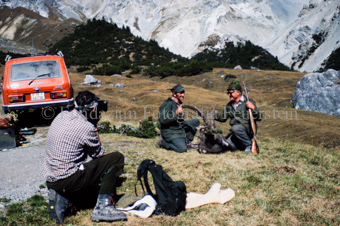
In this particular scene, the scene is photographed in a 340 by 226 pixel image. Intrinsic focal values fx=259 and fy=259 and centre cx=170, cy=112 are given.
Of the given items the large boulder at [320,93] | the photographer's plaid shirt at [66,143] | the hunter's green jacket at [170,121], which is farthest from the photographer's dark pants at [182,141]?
the large boulder at [320,93]

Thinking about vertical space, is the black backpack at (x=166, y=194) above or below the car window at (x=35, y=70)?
below

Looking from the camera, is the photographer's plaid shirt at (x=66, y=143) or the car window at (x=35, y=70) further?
the car window at (x=35, y=70)

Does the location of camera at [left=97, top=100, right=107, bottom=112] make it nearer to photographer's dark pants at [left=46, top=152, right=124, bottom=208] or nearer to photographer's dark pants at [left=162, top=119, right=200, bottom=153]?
photographer's dark pants at [left=46, top=152, right=124, bottom=208]

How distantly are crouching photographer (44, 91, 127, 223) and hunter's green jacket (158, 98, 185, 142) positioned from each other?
2876mm

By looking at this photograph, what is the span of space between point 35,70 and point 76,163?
6.93 m

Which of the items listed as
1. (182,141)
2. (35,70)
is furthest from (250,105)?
(35,70)

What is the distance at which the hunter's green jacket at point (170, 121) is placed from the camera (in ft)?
20.6

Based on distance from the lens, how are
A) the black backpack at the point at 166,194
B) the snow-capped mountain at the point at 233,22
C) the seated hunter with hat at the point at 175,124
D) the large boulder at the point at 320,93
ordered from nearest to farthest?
the black backpack at the point at 166,194, the seated hunter with hat at the point at 175,124, the large boulder at the point at 320,93, the snow-capped mountain at the point at 233,22

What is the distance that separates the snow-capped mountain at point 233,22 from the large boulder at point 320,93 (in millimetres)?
35396

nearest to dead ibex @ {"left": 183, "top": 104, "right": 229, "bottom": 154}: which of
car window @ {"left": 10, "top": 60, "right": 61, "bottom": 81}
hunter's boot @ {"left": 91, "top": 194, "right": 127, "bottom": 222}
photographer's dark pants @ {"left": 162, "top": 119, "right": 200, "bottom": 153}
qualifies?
photographer's dark pants @ {"left": 162, "top": 119, "right": 200, "bottom": 153}

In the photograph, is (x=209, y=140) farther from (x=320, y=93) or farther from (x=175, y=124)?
(x=320, y=93)

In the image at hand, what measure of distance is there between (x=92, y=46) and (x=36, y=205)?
5101 centimetres

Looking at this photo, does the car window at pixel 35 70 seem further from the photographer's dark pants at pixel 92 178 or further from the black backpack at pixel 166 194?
the black backpack at pixel 166 194

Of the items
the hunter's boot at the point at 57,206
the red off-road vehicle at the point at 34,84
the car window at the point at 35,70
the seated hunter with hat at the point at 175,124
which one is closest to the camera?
the hunter's boot at the point at 57,206
